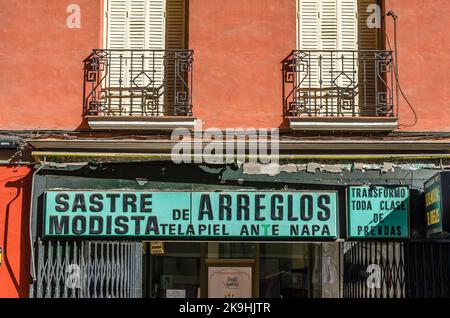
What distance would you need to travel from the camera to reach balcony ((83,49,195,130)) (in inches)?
491

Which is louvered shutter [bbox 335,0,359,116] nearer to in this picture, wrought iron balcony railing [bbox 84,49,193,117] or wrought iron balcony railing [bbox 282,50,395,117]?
wrought iron balcony railing [bbox 282,50,395,117]

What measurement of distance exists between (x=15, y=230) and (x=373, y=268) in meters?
4.79

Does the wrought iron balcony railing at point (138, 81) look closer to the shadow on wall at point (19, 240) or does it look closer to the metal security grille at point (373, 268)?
the shadow on wall at point (19, 240)

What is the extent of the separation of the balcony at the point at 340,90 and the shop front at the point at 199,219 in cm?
73

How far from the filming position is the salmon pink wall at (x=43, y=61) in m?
12.4

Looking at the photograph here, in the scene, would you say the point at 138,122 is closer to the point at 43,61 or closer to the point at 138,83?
the point at 138,83

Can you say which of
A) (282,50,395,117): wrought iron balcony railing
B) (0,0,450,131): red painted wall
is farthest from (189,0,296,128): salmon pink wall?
(282,50,395,117): wrought iron balcony railing

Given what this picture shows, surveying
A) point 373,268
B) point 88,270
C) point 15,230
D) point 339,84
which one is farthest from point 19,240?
point 339,84

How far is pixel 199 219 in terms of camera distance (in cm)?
1219

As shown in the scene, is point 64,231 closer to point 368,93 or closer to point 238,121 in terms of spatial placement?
point 238,121

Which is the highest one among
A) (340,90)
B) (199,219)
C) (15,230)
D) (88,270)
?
(340,90)

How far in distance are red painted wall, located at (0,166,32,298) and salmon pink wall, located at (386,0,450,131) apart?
5.18 m

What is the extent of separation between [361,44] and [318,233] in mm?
2773
